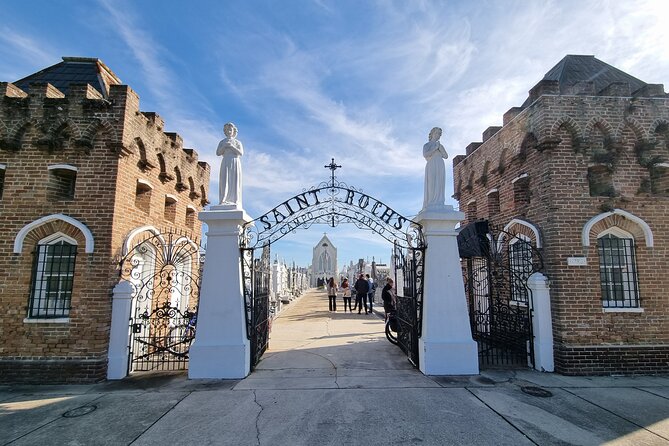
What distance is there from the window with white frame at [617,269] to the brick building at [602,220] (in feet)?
0.06

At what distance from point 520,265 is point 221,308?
23.7 ft

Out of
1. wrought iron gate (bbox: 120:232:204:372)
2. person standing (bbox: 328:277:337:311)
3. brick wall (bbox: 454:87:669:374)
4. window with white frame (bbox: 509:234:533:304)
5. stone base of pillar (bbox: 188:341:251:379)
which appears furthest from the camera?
person standing (bbox: 328:277:337:311)

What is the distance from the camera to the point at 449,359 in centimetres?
708

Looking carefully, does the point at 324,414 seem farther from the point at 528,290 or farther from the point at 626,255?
the point at 626,255

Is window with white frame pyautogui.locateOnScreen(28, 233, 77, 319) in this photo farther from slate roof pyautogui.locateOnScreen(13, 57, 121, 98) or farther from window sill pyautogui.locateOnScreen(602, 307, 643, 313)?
window sill pyautogui.locateOnScreen(602, 307, 643, 313)

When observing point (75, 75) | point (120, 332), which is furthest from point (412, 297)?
point (75, 75)

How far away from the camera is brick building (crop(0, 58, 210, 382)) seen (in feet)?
22.6

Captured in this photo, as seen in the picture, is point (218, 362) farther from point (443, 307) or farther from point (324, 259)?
point (324, 259)

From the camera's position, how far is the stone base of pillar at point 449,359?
7055mm

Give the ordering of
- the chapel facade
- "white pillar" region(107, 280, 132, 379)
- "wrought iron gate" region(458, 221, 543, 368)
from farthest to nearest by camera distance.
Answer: the chapel facade, "wrought iron gate" region(458, 221, 543, 368), "white pillar" region(107, 280, 132, 379)

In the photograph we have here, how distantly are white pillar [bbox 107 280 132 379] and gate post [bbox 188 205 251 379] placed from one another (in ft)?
4.73

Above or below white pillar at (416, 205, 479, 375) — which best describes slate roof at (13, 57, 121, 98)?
above

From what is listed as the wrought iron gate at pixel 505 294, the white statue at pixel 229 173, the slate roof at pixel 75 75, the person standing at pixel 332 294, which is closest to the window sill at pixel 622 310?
the wrought iron gate at pixel 505 294

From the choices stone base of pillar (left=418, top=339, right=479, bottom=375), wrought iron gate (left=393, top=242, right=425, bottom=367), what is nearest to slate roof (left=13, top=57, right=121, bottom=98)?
wrought iron gate (left=393, top=242, right=425, bottom=367)
